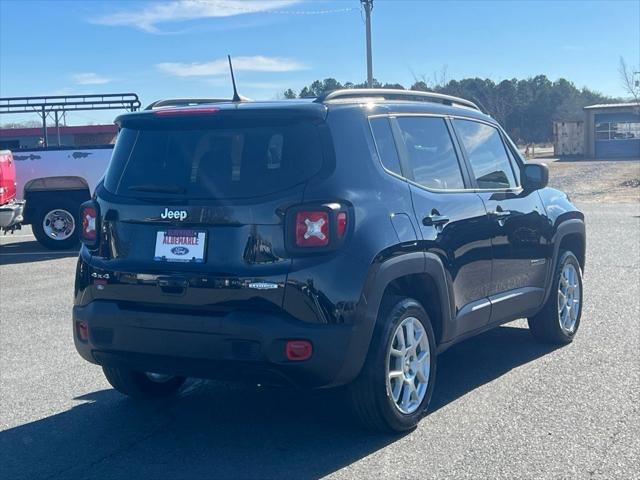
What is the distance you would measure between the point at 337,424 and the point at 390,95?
2.07m

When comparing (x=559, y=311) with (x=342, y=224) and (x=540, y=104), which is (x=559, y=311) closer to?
(x=342, y=224)

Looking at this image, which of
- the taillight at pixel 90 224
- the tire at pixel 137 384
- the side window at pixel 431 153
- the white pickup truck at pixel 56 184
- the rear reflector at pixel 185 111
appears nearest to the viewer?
the rear reflector at pixel 185 111

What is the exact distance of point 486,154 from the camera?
679 cm

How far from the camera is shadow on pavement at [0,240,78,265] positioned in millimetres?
15023

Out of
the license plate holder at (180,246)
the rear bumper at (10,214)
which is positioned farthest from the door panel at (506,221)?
the rear bumper at (10,214)

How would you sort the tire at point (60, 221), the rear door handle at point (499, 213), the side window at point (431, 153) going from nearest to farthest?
the side window at point (431, 153), the rear door handle at point (499, 213), the tire at point (60, 221)

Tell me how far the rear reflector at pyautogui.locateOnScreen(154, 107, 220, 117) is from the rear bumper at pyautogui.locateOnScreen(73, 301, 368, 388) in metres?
1.14

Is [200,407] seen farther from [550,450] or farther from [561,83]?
[561,83]

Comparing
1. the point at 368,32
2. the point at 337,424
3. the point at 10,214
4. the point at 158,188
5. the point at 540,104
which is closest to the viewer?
the point at 158,188

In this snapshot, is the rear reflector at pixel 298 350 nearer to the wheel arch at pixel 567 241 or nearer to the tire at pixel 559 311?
the wheel arch at pixel 567 241

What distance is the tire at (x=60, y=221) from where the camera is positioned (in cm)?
1596

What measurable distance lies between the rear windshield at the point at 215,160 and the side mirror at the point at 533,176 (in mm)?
2637

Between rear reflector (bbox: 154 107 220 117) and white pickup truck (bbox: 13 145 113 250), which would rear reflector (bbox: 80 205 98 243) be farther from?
white pickup truck (bbox: 13 145 113 250)

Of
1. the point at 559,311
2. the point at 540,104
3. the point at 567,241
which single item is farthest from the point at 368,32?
the point at 540,104
